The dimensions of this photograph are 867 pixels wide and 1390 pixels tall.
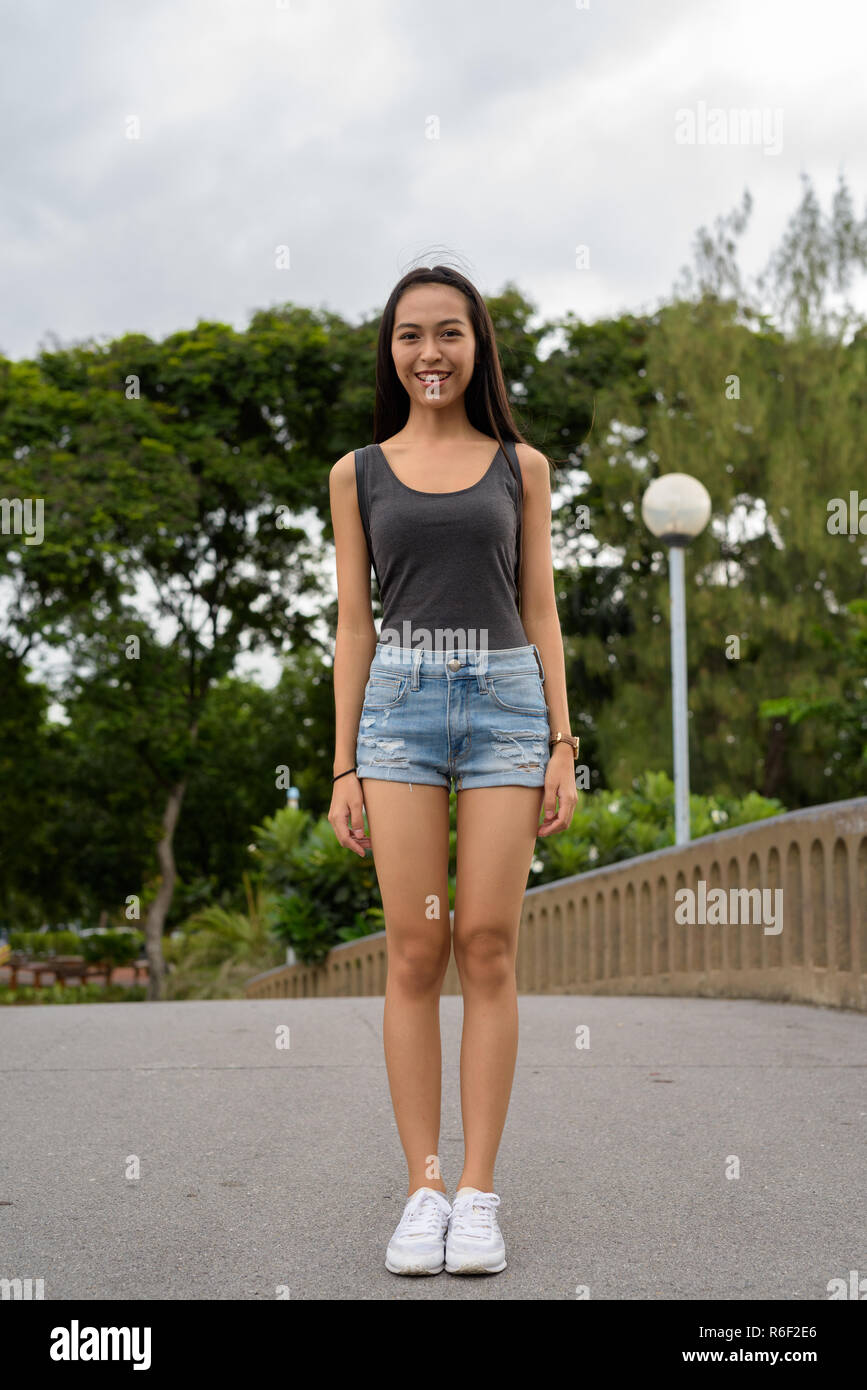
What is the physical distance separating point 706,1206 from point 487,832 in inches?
42.0

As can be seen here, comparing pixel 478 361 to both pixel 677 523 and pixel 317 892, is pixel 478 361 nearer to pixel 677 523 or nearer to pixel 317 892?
pixel 677 523

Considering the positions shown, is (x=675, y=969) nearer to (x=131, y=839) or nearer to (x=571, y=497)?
(x=571, y=497)

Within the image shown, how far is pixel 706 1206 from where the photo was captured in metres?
3.18

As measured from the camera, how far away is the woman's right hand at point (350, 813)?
9.81ft

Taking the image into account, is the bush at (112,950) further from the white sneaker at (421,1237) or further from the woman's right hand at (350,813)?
the white sneaker at (421,1237)

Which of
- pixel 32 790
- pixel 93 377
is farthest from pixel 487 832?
pixel 32 790

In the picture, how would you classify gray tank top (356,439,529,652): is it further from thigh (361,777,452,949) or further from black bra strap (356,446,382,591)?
thigh (361,777,452,949)

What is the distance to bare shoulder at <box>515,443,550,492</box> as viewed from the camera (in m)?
3.12

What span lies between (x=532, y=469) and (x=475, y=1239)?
1.63m

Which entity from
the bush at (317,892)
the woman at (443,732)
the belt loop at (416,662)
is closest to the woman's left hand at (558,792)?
the woman at (443,732)

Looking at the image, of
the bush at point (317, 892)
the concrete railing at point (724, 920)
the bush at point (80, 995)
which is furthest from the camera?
the bush at point (80, 995)

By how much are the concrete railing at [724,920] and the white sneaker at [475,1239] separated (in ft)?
14.7

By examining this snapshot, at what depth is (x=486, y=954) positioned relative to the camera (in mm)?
2922

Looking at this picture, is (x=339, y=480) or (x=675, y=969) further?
(x=675, y=969)
